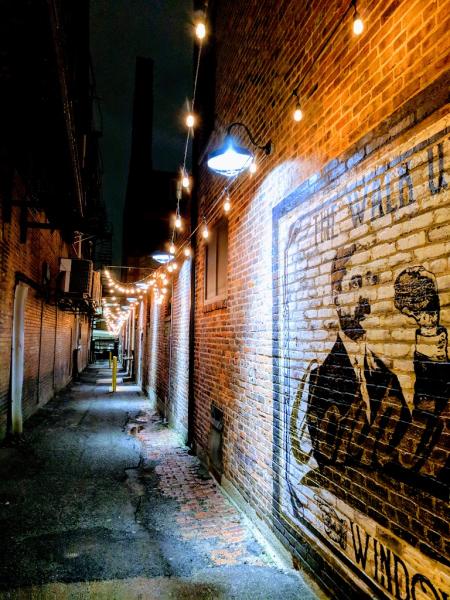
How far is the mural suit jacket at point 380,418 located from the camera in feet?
6.70

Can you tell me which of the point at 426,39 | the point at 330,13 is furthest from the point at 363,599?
the point at 330,13

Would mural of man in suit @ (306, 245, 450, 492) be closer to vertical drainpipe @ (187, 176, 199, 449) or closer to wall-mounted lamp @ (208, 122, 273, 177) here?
wall-mounted lamp @ (208, 122, 273, 177)

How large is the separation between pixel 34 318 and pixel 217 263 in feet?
22.2

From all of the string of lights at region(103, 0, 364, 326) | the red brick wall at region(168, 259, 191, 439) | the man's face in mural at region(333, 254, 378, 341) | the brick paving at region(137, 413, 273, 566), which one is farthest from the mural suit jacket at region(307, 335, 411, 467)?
the red brick wall at region(168, 259, 191, 439)

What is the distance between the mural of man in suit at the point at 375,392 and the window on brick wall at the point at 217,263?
3439mm

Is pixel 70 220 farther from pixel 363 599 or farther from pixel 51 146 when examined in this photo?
pixel 363 599

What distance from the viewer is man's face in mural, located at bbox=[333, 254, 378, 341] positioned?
2.68 m

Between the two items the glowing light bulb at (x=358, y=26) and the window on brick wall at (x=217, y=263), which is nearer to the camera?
the glowing light bulb at (x=358, y=26)

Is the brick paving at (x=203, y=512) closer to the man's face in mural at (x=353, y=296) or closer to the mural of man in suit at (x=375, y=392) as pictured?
the mural of man in suit at (x=375, y=392)

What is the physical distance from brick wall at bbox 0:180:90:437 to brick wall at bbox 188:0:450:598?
5639 mm

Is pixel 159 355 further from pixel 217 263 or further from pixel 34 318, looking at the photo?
pixel 217 263

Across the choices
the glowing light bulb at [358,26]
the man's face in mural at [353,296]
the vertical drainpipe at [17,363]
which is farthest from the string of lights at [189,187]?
the vertical drainpipe at [17,363]

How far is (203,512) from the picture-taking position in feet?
16.5

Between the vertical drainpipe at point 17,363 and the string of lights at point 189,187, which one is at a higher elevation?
the string of lights at point 189,187
